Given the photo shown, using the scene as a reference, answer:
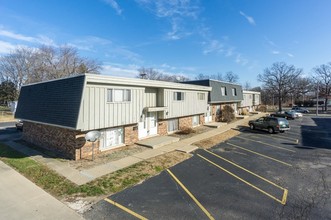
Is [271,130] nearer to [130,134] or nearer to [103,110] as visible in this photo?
[130,134]

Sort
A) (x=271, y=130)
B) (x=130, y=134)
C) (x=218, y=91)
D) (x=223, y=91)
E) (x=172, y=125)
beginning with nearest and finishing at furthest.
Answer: (x=130, y=134) → (x=172, y=125) → (x=271, y=130) → (x=218, y=91) → (x=223, y=91)

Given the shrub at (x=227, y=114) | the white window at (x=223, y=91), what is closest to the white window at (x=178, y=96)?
the shrub at (x=227, y=114)

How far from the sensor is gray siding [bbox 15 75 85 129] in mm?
11562

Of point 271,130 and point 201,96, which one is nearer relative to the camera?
point 271,130

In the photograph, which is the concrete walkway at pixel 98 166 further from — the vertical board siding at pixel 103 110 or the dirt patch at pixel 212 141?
the vertical board siding at pixel 103 110

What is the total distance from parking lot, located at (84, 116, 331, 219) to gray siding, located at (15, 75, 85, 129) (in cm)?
593

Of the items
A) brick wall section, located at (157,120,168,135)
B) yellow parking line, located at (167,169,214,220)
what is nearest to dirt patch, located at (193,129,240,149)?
brick wall section, located at (157,120,168,135)

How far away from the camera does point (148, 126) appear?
17672 millimetres

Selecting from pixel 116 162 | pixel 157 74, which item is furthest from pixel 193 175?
pixel 157 74

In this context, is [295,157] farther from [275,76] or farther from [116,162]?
[275,76]

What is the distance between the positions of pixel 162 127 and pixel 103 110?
24.4 feet

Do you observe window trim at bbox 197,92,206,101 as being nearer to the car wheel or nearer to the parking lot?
the car wheel

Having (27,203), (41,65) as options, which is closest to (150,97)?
(27,203)

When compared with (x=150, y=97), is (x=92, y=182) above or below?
below
